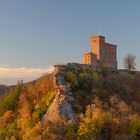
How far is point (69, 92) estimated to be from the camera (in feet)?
218

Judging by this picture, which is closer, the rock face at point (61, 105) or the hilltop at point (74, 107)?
the hilltop at point (74, 107)

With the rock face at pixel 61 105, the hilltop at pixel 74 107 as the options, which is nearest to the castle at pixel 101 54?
the hilltop at pixel 74 107

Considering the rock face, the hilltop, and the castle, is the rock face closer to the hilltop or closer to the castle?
the hilltop

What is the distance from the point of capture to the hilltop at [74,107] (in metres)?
59.9

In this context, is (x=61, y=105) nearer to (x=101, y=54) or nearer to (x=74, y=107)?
(x=74, y=107)

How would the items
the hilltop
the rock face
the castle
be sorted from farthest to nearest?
the castle, the rock face, the hilltop

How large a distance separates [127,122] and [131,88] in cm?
1204

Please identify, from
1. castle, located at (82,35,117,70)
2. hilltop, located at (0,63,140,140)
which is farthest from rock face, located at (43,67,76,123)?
castle, located at (82,35,117,70)

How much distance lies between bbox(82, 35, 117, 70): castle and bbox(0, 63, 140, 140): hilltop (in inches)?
182

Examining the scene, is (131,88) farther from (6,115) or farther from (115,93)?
(6,115)

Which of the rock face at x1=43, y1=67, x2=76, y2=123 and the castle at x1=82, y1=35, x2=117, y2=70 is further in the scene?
the castle at x1=82, y1=35, x2=117, y2=70

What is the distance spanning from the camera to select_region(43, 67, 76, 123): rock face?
62688 mm

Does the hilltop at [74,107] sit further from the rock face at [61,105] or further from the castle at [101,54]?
the castle at [101,54]

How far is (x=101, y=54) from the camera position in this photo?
81.8m
